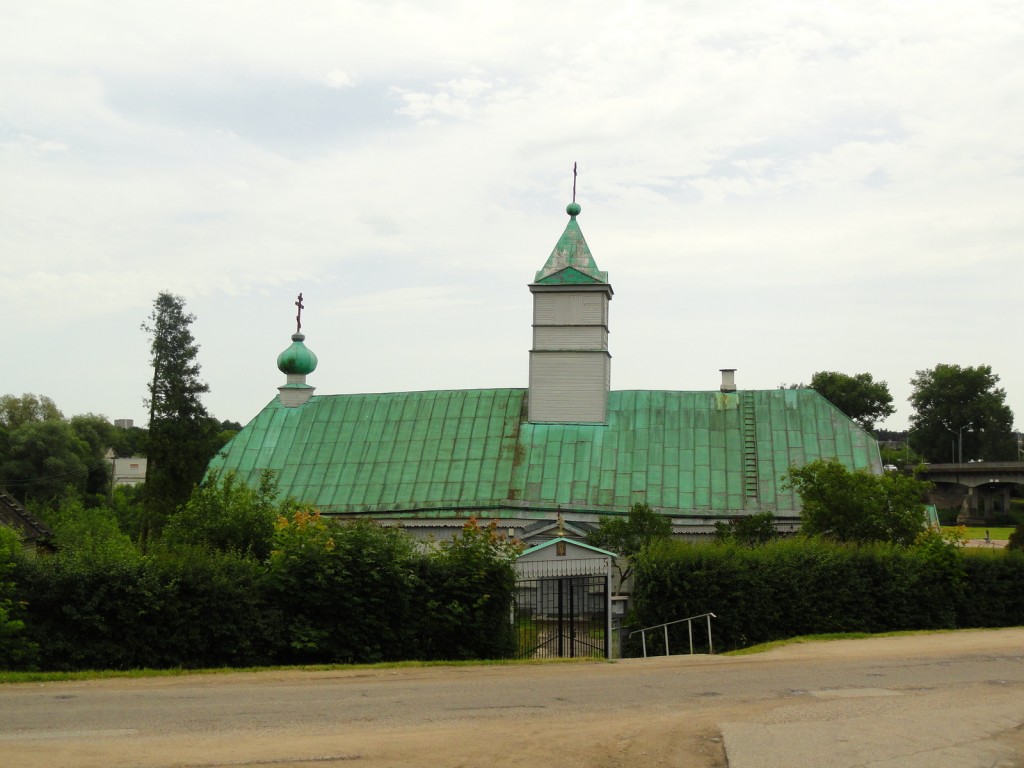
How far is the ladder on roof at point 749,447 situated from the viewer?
33.5 m

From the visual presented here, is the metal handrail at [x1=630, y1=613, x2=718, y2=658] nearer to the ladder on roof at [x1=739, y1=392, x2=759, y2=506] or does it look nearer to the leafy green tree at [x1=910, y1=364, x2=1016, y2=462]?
the ladder on roof at [x1=739, y1=392, x2=759, y2=506]

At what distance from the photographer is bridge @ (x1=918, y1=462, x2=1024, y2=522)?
79125 millimetres

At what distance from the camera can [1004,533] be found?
68.7 metres

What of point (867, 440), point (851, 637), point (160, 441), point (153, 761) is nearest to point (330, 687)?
point (153, 761)

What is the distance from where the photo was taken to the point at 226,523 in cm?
2650

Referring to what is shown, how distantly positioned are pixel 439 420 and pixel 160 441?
65.6 feet

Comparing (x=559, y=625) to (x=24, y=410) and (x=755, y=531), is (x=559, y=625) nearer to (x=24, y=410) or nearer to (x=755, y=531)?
(x=755, y=531)

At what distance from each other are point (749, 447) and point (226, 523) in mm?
15902

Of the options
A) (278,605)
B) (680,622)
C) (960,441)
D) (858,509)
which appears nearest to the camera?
(278,605)

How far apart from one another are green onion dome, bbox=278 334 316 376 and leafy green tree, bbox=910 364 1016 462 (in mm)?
65311

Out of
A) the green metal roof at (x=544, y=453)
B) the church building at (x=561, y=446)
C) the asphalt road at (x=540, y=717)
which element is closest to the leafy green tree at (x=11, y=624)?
the asphalt road at (x=540, y=717)

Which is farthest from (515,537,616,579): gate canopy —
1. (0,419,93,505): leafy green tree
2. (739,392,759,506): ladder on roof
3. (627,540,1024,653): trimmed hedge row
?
(0,419,93,505): leafy green tree

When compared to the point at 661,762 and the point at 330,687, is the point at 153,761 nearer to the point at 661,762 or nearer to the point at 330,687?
the point at 661,762

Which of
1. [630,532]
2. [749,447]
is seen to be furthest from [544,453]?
[749,447]
